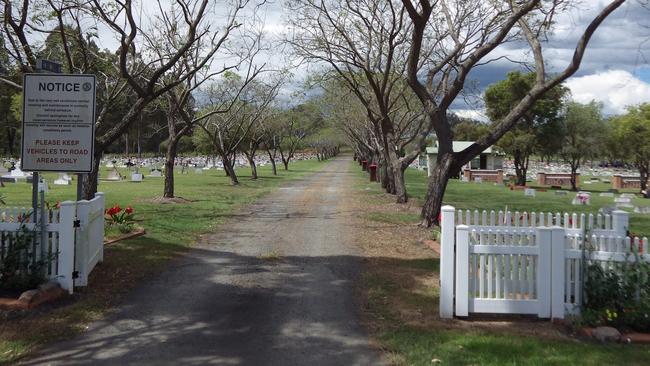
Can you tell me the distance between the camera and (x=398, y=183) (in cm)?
2127

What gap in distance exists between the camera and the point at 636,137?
142 feet

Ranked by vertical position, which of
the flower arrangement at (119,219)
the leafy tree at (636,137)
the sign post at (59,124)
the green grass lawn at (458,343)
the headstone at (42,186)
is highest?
the leafy tree at (636,137)

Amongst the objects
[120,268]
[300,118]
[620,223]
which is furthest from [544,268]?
[300,118]

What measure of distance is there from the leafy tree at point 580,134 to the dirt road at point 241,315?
4137cm

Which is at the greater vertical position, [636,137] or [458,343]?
[636,137]

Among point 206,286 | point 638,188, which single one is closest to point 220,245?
point 206,286

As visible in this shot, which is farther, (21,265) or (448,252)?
(21,265)

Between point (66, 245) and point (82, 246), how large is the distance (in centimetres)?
31

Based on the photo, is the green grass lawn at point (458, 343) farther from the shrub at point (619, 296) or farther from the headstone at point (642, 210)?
the headstone at point (642, 210)

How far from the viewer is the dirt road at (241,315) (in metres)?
5.23

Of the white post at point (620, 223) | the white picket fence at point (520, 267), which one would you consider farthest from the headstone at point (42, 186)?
the white post at point (620, 223)

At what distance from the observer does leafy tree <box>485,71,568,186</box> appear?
45.4 m

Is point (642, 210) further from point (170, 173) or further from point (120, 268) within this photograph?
point (120, 268)

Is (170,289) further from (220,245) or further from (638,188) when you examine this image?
(638,188)
